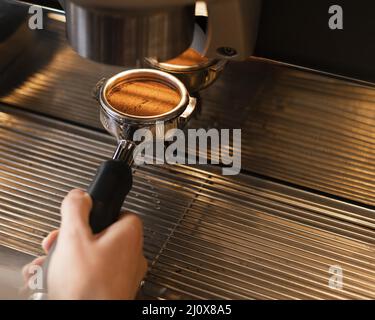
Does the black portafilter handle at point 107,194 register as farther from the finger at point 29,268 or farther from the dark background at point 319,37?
the dark background at point 319,37

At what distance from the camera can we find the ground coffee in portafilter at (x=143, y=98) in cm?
77

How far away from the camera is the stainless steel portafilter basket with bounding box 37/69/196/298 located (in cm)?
62

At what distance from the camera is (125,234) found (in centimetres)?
61

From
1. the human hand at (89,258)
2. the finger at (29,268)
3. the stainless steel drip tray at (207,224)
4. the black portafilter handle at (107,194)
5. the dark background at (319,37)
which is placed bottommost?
the stainless steel drip tray at (207,224)

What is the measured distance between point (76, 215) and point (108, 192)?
1.7 inches

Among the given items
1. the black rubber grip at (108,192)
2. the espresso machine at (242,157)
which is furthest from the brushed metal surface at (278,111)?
the black rubber grip at (108,192)

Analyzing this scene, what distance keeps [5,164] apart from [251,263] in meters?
0.32

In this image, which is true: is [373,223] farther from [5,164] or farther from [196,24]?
[5,164]

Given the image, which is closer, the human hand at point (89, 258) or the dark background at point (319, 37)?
the human hand at point (89, 258)

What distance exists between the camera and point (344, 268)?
71 cm

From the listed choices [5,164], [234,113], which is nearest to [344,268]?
[234,113]

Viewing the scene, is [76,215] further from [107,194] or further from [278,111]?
[278,111]

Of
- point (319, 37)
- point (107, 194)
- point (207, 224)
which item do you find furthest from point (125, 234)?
point (319, 37)

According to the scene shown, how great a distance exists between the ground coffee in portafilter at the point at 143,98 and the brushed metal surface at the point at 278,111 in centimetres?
4
